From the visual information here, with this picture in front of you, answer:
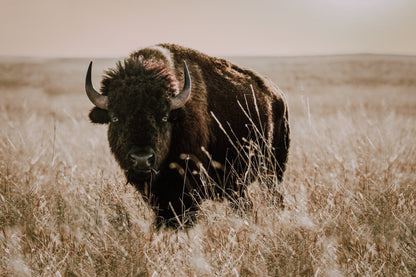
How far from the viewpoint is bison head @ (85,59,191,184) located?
3672 millimetres

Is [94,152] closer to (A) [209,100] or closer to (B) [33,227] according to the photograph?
(A) [209,100]

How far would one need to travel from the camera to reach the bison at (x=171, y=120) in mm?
3791

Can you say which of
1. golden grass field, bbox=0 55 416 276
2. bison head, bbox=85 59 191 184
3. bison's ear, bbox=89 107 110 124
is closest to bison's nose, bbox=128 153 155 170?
bison head, bbox=85 59 191 184

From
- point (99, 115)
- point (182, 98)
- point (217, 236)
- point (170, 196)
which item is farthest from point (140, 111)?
point (217, 236)

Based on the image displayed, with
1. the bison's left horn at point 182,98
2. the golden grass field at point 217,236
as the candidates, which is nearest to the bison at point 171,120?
the bison's left horn at point 182,98

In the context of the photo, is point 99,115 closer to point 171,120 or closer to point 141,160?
point 171,120

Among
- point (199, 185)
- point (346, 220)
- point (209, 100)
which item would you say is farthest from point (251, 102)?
point (346, 220)

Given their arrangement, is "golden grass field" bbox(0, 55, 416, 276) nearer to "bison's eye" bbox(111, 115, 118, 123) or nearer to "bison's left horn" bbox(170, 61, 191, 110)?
"bison's eye" bbox(111, 115, 118, 123)

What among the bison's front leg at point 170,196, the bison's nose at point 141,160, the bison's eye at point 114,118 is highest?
the bison's eye at point 114,118

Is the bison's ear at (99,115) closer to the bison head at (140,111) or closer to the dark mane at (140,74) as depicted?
the bison head at (140,111)

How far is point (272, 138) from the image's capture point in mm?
5703

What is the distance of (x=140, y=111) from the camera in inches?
150

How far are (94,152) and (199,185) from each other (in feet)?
10.6

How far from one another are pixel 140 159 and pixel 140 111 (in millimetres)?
602
